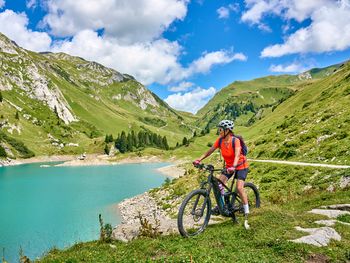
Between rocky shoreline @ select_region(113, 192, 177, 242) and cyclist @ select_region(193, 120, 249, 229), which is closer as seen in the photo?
cyclist @ select_region(193, 120, 249, 229)

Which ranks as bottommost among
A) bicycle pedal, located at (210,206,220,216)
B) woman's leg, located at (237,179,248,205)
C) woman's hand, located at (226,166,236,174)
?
bicycle pedal, located at (210,206,220,216)

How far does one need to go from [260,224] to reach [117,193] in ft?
250

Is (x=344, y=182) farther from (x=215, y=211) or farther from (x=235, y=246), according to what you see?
(x=235, y=246)

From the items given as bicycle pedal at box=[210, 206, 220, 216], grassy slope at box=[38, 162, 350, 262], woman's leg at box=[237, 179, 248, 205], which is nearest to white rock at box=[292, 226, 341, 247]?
grassy slope at box=[38, 162, 350, 262]

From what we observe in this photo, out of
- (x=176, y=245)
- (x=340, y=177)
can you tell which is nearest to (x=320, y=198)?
(x=340, y=177)

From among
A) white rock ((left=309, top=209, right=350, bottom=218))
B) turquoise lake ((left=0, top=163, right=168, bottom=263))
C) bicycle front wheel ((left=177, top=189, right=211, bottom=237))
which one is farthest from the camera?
turquoise lake ((left=0, top=163, right=168, bottom=263))

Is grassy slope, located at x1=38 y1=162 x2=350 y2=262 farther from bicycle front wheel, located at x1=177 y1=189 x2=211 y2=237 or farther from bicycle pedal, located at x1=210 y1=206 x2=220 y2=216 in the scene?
bicycle pedal, located at x1=210 y1=206 x2=220 y2=216

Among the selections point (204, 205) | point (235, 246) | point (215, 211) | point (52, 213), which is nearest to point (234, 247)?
point (235, 246)

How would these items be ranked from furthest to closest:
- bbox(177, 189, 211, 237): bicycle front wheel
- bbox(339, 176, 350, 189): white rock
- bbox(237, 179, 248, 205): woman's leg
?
bbox(339, 176, 350, 189): white rock < bbox(237, 179, 248, 205): woman's leg < bbox(177, 189, 211, 237): bicycle front wheel

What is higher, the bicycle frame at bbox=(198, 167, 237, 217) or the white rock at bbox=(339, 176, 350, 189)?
the bicycle frame at bbox=(198, 167, 237, 217)

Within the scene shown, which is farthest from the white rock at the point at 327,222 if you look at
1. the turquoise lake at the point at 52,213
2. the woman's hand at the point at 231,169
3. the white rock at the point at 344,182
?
the turquoise lake at the point at 52,213

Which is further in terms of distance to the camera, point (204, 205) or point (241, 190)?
→ point (241, 190)

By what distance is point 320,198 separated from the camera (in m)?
20.2

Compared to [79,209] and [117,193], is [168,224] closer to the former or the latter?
[79,209]
